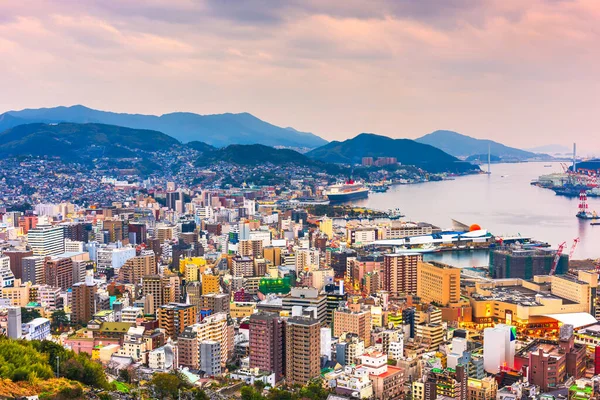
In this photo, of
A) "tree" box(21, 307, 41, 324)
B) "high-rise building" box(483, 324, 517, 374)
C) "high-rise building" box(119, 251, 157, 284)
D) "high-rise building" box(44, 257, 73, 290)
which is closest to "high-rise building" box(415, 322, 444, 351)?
"high-rise building" box(483, 324, 517, 374)

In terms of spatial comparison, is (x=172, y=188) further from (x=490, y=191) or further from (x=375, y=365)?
(x=375, y=365)

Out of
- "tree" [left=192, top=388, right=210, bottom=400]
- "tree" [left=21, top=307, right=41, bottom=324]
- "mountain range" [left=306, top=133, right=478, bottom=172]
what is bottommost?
"tree" [left=192, top=388, right=210, bottom=400]

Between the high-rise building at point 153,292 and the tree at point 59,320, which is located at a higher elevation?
the high-rise building at point 153,292

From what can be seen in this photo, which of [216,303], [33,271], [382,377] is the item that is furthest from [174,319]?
[33,271]

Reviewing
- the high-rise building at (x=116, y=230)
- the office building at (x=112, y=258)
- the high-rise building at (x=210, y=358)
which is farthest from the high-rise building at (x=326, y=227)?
the high-rise building at (x=210, y=358)

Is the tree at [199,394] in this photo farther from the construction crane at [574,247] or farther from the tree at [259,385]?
the construction crane at [574,247]

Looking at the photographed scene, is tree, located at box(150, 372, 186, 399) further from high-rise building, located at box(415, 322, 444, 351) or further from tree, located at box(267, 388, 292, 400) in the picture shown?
high-rise building, located at box(415, 322, 444, 351)
